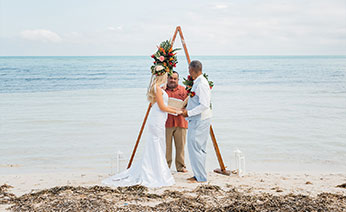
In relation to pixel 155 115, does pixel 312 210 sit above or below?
below

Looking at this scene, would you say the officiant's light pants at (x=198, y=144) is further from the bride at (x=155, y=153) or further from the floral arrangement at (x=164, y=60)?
the floral arrangement at (x=164, y=60)

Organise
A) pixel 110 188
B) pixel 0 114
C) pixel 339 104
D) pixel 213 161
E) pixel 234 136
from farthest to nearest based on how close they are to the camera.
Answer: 1. pixel 339 104
2. pixel 0 114
3. pixel 234 136
4. pixel 213 161
5. pixel 110 188

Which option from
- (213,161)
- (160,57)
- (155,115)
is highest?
(160,57)

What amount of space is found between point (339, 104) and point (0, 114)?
12.5 metres

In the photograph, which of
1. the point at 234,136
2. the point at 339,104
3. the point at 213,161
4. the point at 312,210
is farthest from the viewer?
the point at 339,104

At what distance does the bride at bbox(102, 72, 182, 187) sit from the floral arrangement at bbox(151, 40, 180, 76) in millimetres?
56

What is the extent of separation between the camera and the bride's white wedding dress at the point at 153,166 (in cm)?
536

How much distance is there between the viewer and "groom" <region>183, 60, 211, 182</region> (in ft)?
17.7

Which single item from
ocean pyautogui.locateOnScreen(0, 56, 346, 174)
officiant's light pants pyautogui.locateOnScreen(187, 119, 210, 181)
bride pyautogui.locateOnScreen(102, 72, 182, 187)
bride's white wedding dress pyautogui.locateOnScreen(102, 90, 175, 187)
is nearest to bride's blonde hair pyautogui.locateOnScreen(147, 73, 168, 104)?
bride pyautogui.locateOnScreen(102, 72, 182, 187)

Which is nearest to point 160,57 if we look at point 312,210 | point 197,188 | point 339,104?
point 197,188

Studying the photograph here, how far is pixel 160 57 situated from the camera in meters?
5.67

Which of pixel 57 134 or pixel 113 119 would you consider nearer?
pixel 57 134

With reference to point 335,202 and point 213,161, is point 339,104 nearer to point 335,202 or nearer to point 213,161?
point 213,161

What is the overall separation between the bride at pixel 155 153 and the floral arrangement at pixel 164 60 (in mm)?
56
